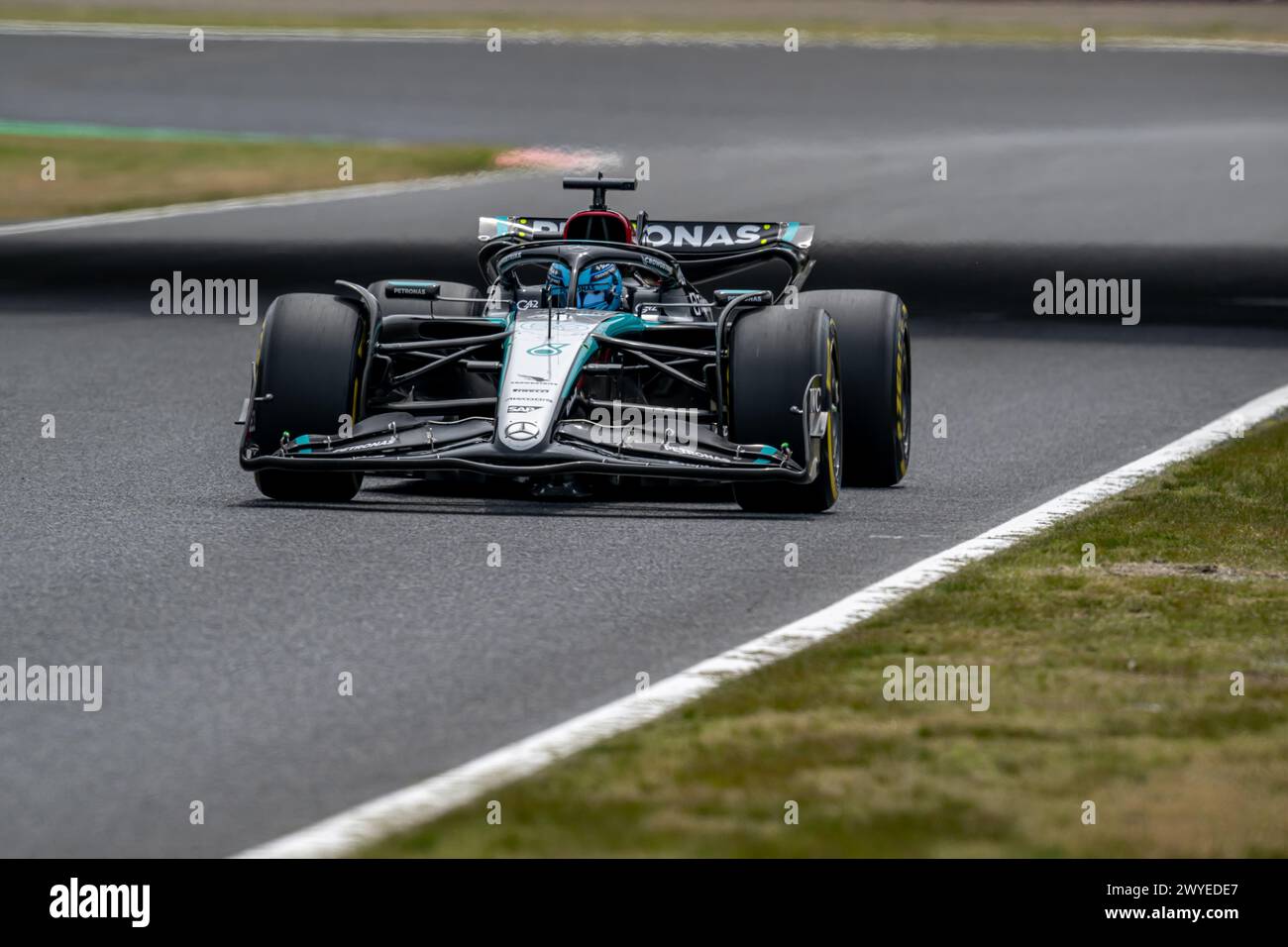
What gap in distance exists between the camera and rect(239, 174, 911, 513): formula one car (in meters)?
9.55

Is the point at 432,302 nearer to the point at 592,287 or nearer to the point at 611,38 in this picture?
the point at 592,287

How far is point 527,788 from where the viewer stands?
560 centimetres

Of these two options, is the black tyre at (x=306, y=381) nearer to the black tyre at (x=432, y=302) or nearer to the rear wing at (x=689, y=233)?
A: the black tyre at (x=432, y=302)

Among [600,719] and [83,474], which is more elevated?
[83,474]

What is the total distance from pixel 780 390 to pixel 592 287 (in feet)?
4.89

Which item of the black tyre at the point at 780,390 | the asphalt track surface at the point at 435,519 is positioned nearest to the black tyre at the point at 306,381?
the asphalt track surface at the point at 435,519

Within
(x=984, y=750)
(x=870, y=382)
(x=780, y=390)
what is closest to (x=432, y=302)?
(x=870, y=382)

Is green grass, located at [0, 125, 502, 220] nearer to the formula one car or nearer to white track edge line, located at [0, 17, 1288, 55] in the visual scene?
white track edge line, located at [0, 17, 1288, 55]

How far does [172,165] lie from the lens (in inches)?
1222

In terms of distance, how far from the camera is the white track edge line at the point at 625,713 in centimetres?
527

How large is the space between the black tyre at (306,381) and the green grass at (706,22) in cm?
3328
